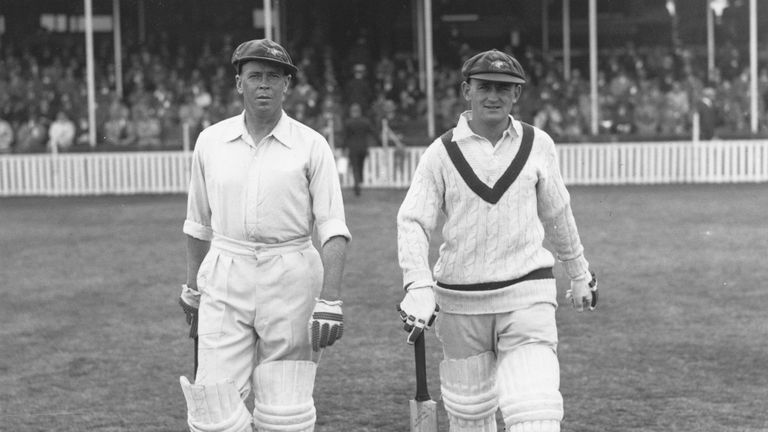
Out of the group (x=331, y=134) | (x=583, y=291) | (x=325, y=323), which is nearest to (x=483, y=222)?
(x=583, y=291)

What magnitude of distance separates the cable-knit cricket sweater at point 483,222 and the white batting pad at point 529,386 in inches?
→ 8.1

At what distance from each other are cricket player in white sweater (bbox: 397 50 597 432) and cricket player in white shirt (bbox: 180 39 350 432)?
0.41 metres

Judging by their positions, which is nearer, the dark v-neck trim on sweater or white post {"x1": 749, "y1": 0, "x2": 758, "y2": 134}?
the dark v-neck trim on sweater

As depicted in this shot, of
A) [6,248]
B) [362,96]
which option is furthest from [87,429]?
[362,96]

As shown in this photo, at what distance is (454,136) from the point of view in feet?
17.5

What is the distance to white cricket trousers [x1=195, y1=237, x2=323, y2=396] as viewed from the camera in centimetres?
498

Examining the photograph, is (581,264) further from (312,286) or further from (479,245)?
(312,286)

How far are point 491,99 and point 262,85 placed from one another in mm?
930

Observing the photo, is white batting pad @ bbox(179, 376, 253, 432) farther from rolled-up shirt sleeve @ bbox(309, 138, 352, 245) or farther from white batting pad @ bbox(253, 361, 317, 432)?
rolled-up shirt sleeve @ bbox(309, 138, 352, 245)

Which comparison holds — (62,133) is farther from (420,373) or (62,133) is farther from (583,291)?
(420,373)

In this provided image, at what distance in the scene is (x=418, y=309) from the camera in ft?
16.4

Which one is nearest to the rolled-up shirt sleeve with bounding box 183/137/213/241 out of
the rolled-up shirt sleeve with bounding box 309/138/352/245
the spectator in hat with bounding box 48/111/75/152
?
the rolled-up shirt sleeve with bounding box 309/138/352/245

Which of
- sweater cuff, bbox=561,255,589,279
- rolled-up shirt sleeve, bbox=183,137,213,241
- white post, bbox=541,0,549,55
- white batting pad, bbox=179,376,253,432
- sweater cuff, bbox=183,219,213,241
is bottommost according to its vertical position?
white batting pad, bbox=179,376,253,432

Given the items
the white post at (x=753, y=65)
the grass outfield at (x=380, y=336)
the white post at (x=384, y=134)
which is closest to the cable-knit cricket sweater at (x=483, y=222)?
the grass outfield at (x=380, y=336)
